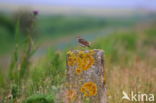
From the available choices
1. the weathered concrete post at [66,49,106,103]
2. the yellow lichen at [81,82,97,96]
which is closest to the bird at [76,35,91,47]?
the weathered concrete post at [66,49,106,103]

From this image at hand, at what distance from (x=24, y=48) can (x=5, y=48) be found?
22412mm

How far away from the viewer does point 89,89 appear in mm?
7445

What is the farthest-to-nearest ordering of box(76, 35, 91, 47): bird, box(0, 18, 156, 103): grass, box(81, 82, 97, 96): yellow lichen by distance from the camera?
1. box(0, 18, 156, 103): grass
2. box(76, 35, 91, 47): bird
3. box(81, 82, 97, 96): yellow lichen

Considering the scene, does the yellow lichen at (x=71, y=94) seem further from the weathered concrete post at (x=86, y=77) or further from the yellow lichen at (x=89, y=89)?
the yellow lichen at (x=89, y=89)

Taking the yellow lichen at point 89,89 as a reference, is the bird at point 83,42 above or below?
above

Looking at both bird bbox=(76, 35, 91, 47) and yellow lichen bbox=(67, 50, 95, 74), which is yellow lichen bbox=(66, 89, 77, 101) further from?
bird bbox=(76, 35, 91, 47)

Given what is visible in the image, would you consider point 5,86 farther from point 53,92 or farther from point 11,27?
point 11,27

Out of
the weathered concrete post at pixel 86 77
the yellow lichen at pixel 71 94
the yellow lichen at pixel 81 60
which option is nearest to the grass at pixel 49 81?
the yellow lichen at pixel 71 94

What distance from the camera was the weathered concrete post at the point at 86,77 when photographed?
293 inches

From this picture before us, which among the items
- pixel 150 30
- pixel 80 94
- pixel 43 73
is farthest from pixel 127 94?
pixel 150 30

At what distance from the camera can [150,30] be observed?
84.8 feet

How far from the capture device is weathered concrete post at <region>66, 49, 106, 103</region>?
7445mm

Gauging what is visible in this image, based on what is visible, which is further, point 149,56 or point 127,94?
point 149,56

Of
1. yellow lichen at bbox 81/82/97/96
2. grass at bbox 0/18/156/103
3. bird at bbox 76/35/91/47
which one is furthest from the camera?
grass at bbox 0/18/156/103
